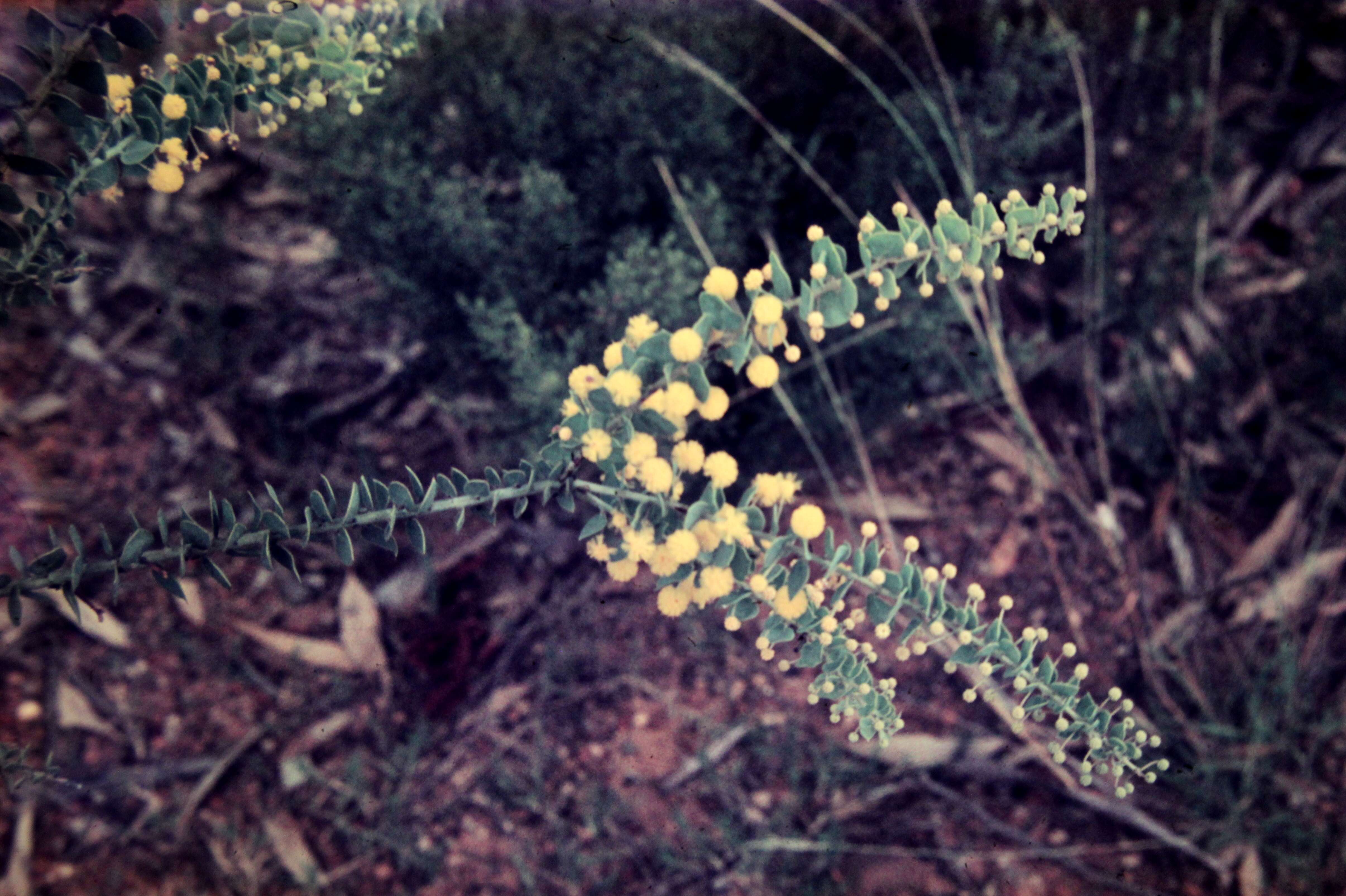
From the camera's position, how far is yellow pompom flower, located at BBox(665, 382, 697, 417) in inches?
42.6

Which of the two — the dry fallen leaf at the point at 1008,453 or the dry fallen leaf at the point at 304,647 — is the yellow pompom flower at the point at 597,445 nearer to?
the dry fallen leaf at the point at 304,647

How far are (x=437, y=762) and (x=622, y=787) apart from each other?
47cm

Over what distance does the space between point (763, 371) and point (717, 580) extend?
0.31m

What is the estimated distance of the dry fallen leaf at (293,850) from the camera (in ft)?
6.30

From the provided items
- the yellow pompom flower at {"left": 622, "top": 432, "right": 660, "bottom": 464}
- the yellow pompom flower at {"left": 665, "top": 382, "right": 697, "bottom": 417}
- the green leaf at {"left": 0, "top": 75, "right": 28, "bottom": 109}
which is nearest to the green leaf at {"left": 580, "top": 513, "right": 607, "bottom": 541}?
the yellow pompom flower at {"left": 622, "top": 432, "right": 660, "bottom": 464}

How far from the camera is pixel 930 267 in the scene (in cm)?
178

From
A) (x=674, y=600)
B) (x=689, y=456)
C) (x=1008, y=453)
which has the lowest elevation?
(x=1008, y=453)

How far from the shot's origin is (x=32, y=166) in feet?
3.76

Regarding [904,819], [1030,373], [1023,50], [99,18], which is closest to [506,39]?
[99,18]

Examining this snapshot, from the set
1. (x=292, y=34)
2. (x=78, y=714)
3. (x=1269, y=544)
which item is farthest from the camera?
(x=1269, y=544)

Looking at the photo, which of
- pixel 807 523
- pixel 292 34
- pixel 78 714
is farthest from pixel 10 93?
pixel 78 714

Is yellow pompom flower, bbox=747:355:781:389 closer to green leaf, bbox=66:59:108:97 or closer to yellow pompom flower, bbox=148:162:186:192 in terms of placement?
yellow pompom flower, bbox=148:162:186:192

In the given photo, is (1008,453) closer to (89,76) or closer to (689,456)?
(689,456)

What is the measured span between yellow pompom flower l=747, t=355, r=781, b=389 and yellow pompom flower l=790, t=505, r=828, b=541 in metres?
0.18
